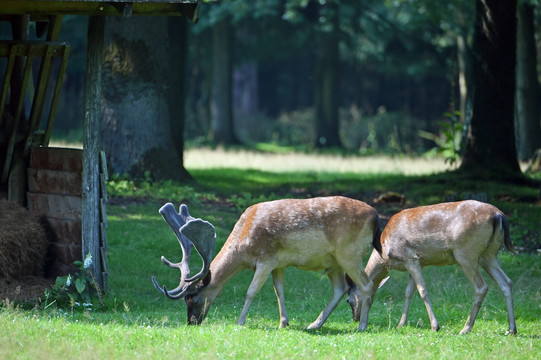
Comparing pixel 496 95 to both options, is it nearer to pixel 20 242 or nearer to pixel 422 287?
pixel 422 287

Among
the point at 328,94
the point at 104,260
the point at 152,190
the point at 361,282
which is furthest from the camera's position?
the point at 328,94

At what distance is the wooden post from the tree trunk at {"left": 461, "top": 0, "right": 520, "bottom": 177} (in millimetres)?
9577

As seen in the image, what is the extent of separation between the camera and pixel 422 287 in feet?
31.6

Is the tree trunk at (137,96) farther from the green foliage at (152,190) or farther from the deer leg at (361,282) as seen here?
the deer leg at (361,282)

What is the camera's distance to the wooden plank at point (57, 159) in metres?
11.1

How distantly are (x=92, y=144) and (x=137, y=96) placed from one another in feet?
24.5

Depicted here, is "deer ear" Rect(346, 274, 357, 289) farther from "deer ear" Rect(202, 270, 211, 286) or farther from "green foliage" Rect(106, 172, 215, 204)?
"green foliage" Rect(106, 172, 215, 204)

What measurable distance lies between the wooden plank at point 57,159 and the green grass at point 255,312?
1.72 meters

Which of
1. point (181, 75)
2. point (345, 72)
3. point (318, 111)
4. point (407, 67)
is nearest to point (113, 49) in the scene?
point (181, 75)

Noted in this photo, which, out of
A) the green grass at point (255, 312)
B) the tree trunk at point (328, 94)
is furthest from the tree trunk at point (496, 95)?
the tree trunk at point (328, 94)

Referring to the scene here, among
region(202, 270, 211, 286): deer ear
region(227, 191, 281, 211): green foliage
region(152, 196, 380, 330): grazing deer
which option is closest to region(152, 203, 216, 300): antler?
region(152, 196, 380, 330): grazing deer

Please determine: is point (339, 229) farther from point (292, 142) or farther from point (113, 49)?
point (292, 142)

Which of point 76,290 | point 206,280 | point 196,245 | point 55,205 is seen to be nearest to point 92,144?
point 55,205

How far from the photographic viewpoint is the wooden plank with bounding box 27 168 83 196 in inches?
438
